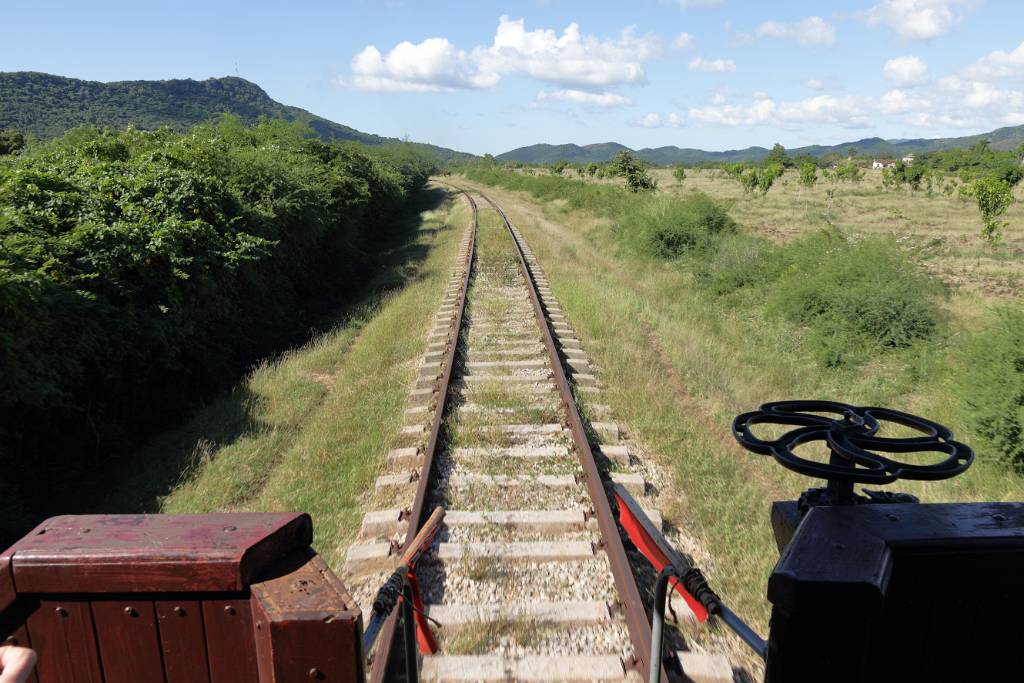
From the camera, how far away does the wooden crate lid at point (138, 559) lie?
1.42 m

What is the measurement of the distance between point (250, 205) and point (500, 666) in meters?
9.66

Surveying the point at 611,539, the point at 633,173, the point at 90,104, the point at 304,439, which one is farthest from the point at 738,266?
the point at 90,104

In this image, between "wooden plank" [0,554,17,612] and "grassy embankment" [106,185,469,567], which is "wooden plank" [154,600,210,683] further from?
"grassy embankment" [106,185,469,567]

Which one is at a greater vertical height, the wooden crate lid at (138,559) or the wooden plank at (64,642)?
the wooden crate lid at (138,559)

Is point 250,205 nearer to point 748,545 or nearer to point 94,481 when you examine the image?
point 94,481

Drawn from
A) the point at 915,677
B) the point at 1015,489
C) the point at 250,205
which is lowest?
the point at 1015,489

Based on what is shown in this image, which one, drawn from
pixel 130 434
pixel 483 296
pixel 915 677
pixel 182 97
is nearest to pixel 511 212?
pixel 483 296

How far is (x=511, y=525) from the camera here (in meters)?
4.81

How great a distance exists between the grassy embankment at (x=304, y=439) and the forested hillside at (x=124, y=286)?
693 mm

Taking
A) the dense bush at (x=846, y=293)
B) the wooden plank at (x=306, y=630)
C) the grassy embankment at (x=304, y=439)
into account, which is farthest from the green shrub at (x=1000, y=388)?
the wooden plank at (x=306, y=630)

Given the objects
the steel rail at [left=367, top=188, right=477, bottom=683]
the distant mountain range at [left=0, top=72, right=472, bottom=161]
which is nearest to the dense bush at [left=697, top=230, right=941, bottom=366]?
the steel rail at [left=367, top=188, right=477, bottom=683]

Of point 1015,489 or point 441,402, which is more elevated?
point 441,402

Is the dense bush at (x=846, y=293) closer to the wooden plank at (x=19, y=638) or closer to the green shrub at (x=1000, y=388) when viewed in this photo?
the green shrub at (x=1000, y=388)

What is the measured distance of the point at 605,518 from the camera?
472 centimetres
